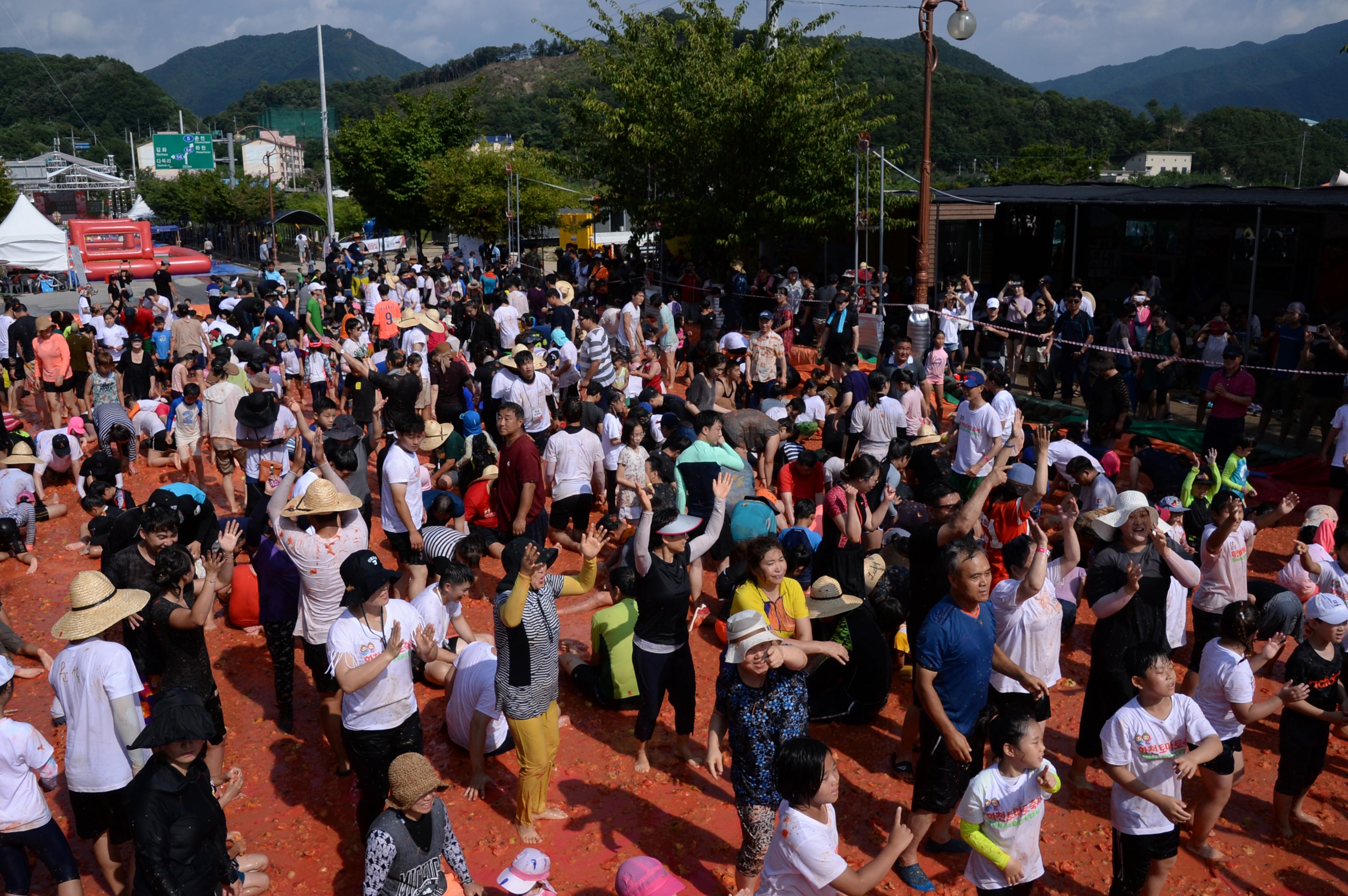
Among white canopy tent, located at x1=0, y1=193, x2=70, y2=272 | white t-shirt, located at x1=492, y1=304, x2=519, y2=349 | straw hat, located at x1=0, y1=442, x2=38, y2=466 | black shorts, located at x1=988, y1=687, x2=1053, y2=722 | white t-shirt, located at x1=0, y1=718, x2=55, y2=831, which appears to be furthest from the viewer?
white canopy tent, located at x1=0, y1=193, x2=70, y2=272

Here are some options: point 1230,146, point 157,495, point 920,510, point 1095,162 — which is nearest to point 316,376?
point 157,495

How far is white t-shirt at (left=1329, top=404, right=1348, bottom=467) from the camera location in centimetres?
879

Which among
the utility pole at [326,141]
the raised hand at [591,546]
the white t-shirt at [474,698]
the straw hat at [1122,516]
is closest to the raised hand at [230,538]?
the white t-shirt at [474,698]

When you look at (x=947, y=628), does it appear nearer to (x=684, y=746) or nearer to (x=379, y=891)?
(x=684, y=746)

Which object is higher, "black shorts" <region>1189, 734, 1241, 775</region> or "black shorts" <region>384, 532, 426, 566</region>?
"black shorts" <region>384, 532, 426, 566</region>

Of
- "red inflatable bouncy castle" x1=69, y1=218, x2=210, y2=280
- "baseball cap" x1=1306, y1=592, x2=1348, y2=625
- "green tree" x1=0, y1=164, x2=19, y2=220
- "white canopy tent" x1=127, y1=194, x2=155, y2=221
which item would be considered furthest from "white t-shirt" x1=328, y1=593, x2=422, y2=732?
"white canopy tent" x1=127, y1=194, x2=155, y2=221

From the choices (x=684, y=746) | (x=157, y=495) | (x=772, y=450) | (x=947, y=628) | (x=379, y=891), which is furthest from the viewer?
(x=772, y=450)

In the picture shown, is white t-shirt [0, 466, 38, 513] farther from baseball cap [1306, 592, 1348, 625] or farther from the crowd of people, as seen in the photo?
baseball cap [1306, 592, 1348, 625]

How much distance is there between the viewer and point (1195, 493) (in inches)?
349

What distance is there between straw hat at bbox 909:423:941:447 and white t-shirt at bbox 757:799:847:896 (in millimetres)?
6462

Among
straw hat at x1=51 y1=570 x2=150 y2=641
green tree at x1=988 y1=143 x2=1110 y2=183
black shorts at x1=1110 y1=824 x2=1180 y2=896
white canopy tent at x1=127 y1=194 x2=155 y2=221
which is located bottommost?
black shorts at x1=1110 y1=824 x2=1180 y2=896

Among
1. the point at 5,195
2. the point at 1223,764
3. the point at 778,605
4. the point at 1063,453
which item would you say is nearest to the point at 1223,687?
the point at 1223,764

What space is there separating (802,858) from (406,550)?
361 centimetres

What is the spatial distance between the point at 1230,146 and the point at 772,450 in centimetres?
12769
